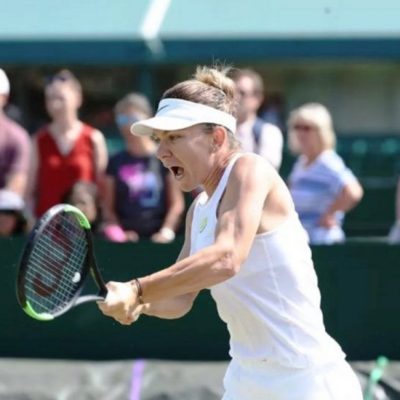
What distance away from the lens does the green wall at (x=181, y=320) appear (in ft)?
21.1

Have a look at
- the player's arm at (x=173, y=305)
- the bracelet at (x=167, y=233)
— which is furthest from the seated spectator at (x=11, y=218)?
the player's arm at (x=173, y=305)

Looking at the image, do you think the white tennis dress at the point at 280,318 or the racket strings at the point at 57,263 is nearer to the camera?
the white tennis dress at the point at 280,318

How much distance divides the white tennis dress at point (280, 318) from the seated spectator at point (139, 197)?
10.1 feet

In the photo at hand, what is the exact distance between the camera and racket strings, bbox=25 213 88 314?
388cm

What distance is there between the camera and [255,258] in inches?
147

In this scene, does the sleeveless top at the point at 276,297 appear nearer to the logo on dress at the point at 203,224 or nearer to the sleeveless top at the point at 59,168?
the logo on dress at the point at 203,224

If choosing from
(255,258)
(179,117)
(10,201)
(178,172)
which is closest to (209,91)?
(179,117)

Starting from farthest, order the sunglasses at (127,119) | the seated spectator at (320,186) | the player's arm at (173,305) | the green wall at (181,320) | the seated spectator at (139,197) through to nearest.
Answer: the sunglasses at (127,119), the seated spectator at (139,197), the seated spectator at (320,186), the green wall at (181,320), the player's arm at (173,305)

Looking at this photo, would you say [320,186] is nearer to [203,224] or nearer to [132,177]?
[132,177]

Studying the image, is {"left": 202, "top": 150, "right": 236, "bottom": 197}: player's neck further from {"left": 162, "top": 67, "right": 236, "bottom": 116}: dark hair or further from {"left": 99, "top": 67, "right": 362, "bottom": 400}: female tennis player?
{"left": 162, "top": 67, "right": 236, "bottom": 116}: dark hair

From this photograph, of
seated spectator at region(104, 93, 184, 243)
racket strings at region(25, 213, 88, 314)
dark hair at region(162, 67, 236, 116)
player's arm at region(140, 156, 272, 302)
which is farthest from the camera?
seated spectator at region(104, 93, 184, 243)

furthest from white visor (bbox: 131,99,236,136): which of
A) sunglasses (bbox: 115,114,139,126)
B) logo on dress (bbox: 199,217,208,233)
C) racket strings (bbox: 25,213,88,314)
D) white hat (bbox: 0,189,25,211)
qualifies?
sunglasses (bbox: 115,114,139,126)

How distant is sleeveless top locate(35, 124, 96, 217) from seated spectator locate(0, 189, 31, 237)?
0.36 ft

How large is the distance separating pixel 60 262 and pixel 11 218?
3045 mm
